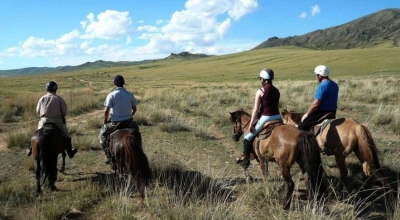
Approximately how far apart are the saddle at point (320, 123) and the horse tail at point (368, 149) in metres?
0.90

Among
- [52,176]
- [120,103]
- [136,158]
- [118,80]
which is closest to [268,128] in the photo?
[136,158]

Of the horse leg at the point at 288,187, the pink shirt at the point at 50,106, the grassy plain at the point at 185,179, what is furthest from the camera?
the pink shirt at the point at 50,106

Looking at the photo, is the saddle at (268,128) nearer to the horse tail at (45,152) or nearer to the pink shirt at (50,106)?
the horse tail at (45,152)

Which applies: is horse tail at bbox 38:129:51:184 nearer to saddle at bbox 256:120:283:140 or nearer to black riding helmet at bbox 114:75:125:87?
black riding helmet at bbox 114:75:125:87

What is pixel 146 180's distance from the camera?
6195 millimetres

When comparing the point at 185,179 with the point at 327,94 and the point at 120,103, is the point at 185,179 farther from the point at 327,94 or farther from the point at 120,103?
the point at 327,94

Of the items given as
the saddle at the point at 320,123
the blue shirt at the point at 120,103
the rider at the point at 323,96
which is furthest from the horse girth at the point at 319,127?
the blue shirt at the point at 120,103

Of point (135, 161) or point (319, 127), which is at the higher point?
point (319, 127)

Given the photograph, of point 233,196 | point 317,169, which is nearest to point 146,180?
point 233,196

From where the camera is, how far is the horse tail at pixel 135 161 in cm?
614

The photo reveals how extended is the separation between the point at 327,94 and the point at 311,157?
2.10 meters

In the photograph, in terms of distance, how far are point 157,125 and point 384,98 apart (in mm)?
12540

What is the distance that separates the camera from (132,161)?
243 inches

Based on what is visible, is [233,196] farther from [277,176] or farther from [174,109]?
[174,109]
